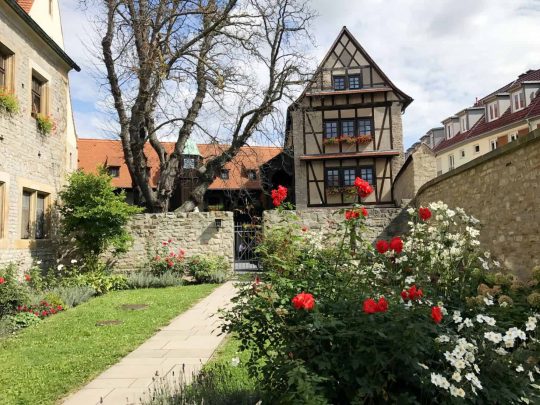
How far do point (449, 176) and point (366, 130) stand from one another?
11.1 m

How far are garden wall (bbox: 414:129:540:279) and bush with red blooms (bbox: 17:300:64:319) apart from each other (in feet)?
25.0

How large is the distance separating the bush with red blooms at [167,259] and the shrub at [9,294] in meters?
5.03

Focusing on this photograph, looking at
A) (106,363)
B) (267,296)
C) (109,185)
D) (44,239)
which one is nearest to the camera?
(267,296)

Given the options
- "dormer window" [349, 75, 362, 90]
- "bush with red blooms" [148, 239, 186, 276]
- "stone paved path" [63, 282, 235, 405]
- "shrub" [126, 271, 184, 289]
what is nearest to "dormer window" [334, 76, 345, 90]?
"dormer window" [349, 75, 362, 90]

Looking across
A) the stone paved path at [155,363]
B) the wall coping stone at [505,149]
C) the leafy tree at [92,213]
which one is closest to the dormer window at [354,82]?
A: the wall coping stone at [505,149]

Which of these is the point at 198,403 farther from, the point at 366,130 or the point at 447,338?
the point at 366,130

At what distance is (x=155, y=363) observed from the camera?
4.86 metres

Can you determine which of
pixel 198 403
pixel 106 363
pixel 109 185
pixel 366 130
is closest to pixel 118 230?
pixel 109 185

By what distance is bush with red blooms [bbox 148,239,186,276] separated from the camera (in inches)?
503

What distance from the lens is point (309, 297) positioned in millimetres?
2340

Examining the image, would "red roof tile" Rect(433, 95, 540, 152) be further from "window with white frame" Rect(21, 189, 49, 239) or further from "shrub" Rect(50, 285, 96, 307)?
"window with white frame" Rect(21, 189, 49, 239)

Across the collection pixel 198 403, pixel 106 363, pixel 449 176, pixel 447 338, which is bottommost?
pixel 106 363

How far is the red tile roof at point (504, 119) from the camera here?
23.0 meters

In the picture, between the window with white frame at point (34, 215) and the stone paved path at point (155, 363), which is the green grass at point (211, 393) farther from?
the window with white frame at point (34, 215)
